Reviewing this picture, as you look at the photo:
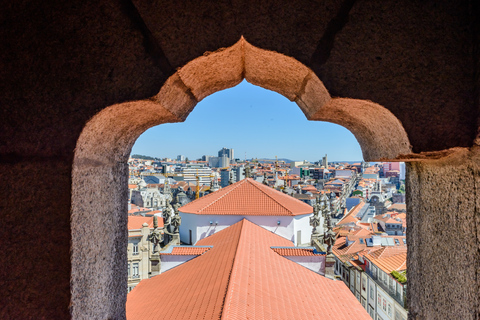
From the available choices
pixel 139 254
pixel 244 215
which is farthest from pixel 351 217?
pixel 244 215

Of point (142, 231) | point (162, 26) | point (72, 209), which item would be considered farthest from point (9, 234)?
point (142, 231)

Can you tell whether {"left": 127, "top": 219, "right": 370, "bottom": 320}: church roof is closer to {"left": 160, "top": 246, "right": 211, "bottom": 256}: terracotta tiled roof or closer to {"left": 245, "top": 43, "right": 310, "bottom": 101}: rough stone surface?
{"left": 160, "top": 246, "right": 211, "bottom": 256}: terracotta tiled roof

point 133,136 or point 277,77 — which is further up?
point 277,77

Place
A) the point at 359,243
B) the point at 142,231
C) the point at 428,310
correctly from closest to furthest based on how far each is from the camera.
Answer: the point at 428,310, the point at 142,231, the point at 359,243

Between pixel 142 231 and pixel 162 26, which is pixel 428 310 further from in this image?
pixel 142 231

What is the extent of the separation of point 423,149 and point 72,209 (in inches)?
69.0

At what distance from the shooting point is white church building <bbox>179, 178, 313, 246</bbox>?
54.9 ft

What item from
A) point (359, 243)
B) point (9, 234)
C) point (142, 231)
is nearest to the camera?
point (9, 234)

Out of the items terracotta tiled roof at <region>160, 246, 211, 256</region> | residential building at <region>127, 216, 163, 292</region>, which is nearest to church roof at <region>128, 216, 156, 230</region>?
residential building at <region>127, 216, 163, 292</region>

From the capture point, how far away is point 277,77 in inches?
73.7

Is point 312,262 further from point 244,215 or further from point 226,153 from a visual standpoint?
point 226,153

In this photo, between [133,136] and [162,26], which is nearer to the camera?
[162,26]

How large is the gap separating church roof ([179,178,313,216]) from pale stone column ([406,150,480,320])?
14.8 metres

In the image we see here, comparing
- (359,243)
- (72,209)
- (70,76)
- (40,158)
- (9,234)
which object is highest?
(70,76)
